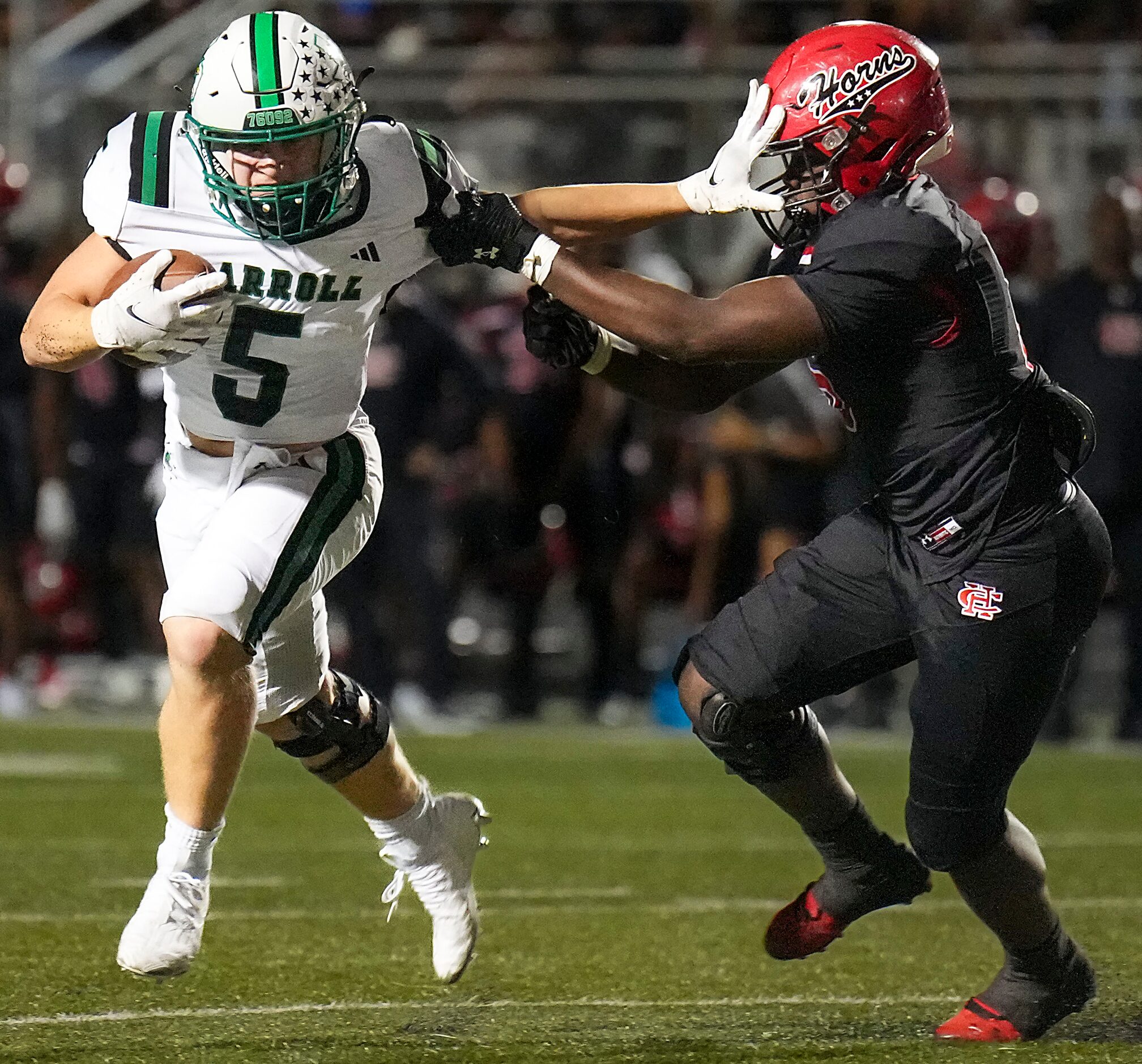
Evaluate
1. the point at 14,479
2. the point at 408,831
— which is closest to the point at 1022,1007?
the point at 408,831

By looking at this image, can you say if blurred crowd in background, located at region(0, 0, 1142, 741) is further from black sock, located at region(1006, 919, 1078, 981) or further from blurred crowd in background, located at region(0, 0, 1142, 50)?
black sock, located at region(1006, 919, 1078, 981)

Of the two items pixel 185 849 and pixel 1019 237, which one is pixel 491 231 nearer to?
pixel 185 849

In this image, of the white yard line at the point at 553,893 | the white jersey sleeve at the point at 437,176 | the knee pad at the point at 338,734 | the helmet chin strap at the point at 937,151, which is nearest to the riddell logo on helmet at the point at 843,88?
the helmet chin strap at the point at 937,151

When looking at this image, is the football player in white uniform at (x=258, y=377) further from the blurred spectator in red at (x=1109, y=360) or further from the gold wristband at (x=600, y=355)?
the blurred spectator in red at (x=1109, y=360)

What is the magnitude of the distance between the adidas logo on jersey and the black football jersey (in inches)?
29.6

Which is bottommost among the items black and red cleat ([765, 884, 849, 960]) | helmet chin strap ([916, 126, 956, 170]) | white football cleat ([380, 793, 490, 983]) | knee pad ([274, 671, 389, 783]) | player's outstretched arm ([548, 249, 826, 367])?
white football cleat ([380, 793, 490, 983])

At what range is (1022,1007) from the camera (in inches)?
138

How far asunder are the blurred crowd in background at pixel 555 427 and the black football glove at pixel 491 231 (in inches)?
166

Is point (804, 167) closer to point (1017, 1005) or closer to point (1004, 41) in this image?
point (1017, 1005)

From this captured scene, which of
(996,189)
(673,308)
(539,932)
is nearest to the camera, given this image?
(673,308)

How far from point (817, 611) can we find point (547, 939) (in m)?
1.19

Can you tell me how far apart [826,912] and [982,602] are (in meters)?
0.70

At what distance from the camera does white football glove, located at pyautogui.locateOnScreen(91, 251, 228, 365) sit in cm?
321

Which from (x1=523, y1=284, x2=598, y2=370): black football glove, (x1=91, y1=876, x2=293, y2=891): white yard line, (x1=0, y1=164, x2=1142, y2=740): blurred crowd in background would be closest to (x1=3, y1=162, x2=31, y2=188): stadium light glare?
(x1=0, y1=164, x2=1142, y2=740): blurred crowd in background
